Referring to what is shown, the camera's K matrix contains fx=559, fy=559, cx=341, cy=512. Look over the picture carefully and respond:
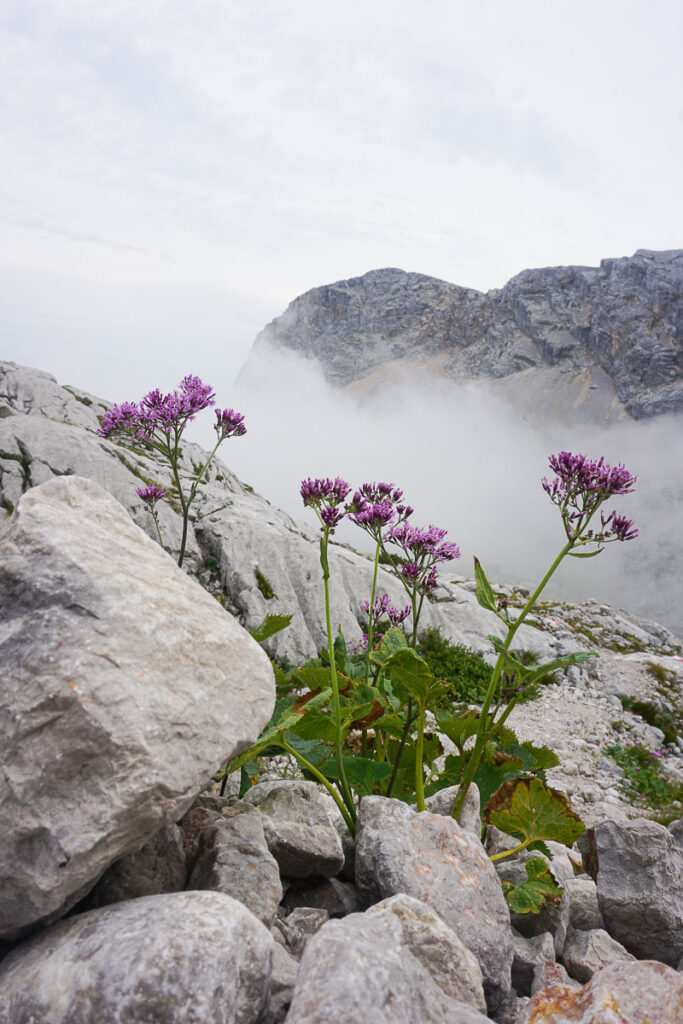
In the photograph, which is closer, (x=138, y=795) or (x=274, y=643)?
(x=138, y=795)

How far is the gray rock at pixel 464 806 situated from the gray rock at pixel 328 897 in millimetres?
810

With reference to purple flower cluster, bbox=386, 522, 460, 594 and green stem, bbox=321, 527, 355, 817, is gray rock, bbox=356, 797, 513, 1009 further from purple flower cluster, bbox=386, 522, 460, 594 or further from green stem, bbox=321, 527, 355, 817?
purple flower cluster, bbox=386, 522, 460, 594

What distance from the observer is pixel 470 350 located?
136875mm

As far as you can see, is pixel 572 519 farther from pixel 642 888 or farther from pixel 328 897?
pixel 328 897

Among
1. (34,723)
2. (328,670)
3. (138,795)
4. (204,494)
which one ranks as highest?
(34,723)

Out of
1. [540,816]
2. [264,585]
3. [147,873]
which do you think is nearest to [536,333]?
[264,585]

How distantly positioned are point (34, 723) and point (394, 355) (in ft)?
525

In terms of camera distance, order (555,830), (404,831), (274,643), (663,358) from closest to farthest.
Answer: (404,831), (555,830), (274,643), (663,358)

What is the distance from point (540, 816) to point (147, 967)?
2609 millimetres

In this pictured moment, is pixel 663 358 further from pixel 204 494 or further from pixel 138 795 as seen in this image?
pixel 138 795

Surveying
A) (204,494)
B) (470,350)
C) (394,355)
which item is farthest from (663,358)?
(204,494)

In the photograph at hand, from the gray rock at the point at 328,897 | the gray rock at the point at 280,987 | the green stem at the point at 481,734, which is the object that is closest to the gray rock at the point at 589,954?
the green stem at the point at 481,734

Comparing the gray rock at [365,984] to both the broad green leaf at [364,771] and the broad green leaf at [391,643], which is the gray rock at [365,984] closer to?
the broad green leaf at [364,771]

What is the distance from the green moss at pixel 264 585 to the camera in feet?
50.0
